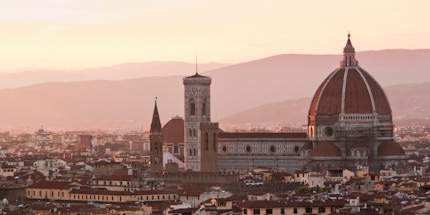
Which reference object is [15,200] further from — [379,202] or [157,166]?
[379,202]

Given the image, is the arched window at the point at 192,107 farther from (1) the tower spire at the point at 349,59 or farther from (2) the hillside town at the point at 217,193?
(1) the tower spire at the point at 349,59

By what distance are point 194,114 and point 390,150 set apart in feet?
68.5

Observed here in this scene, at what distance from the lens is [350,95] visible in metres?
126

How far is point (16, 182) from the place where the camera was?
111 m

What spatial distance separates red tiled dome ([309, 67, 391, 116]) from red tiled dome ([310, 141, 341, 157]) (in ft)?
14.1

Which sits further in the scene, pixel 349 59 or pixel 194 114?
pixel 194 114

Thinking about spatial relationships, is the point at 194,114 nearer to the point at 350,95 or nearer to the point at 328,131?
the point at 328,131

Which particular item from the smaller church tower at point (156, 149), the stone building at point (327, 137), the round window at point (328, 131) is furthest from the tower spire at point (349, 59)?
the smaller church tower at point (156, 149)

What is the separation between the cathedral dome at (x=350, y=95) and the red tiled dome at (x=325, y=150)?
4231mm

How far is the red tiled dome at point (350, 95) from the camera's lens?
126m

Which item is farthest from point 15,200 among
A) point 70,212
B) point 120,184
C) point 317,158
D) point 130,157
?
point 130,157

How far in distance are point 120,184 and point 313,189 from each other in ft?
59.9

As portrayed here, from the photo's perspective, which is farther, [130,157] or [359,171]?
[130,157]

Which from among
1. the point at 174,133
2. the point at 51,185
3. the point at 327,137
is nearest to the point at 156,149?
the point at 327,137
